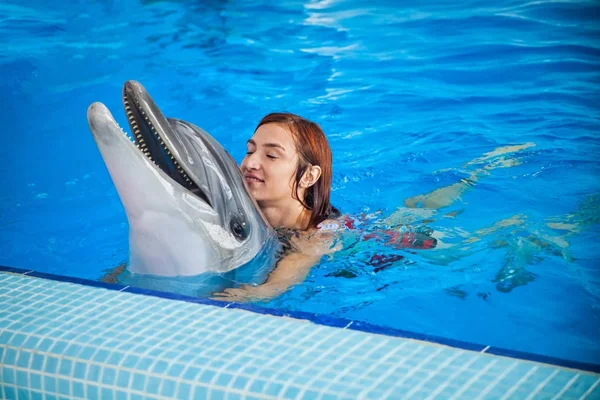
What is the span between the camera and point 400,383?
2.82 meters

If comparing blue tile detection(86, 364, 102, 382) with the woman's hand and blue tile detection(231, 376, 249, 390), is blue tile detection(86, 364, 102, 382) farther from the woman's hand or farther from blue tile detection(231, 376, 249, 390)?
the woman's hand

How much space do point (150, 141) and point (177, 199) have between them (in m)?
0.32

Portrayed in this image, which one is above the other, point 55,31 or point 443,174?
point 55,31

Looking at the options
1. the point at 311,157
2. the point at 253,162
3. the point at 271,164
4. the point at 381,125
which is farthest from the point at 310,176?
the point at 381,125

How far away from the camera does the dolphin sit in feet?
12.6

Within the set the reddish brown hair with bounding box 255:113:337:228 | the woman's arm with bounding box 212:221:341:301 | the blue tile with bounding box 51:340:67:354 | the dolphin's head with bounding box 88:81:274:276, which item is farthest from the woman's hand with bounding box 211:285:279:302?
the blue tile with bounding box 51:340:67:354

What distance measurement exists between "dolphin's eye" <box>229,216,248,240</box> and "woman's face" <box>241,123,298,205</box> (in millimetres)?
636

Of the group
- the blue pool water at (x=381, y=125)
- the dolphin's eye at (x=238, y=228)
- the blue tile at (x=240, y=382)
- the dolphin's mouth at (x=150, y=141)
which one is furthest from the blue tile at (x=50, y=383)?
the blue pool water at (x=381, y=125)

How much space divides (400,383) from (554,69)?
778cm

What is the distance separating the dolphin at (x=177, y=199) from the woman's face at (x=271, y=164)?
461mm

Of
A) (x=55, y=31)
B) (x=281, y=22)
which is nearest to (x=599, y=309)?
(x=281, y=22)

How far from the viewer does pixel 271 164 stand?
5.05m

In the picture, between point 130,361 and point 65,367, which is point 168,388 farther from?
point 65,367

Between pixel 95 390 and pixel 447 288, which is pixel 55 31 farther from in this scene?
pixel 95 390
